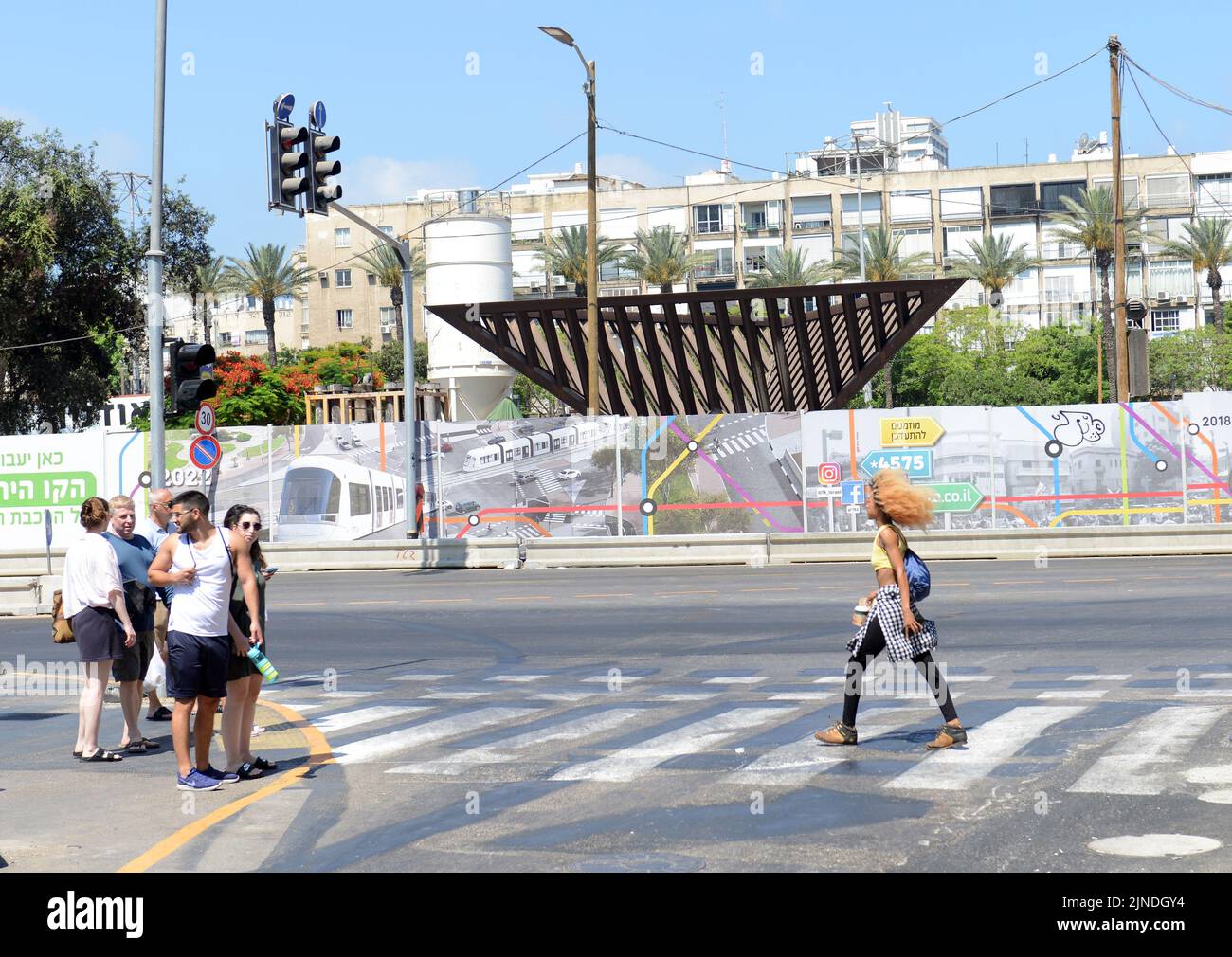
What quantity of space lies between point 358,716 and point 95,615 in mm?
2341

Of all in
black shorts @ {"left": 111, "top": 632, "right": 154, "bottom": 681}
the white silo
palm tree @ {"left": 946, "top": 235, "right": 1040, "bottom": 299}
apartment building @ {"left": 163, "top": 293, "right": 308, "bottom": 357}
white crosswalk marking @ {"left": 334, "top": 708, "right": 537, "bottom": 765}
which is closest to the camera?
white crosswalk marking @ {"left": 334, "top": 708, "right": 537, "bottom": 765}

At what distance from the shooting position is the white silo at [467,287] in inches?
1695

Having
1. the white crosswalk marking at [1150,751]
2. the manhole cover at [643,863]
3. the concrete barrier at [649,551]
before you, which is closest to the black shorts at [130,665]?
the manhole cover at [643,863]

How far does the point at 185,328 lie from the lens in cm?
14462

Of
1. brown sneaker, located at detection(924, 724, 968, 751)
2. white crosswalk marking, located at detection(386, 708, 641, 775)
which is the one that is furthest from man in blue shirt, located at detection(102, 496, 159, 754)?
brown sneaker, located at detection(924, 724, 968, 751)

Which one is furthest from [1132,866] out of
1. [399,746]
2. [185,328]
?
[185,328]

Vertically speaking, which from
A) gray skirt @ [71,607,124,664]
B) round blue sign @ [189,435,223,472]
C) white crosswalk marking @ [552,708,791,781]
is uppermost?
round blue sign @ [189,435,223,472]

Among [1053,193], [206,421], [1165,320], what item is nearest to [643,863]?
[206,421]

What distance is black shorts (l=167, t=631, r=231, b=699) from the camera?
28.1 feet

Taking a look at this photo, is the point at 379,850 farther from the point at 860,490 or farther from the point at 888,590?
the point at 860,490

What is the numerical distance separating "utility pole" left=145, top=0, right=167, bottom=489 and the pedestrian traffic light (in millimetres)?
212

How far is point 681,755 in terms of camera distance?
370 inches

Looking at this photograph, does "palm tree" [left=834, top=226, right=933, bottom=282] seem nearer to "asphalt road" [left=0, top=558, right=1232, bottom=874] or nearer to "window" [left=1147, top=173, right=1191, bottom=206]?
"window" [left=1147, top=173, right=1191, bottom=206]

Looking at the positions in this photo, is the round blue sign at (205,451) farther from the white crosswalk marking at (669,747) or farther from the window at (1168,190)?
the window at (1168,190)
